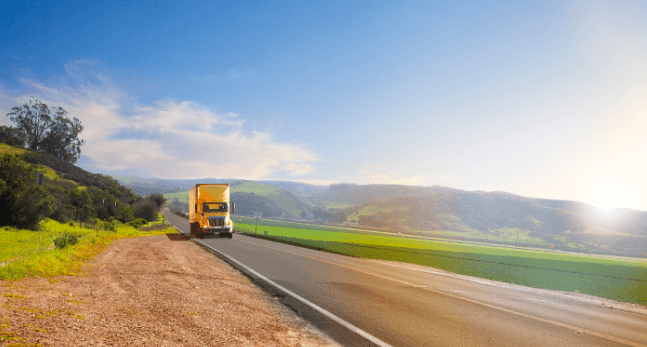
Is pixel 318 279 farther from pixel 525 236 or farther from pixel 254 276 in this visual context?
pixel 525 236

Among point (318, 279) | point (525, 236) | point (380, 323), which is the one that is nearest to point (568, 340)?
point (380, 323)

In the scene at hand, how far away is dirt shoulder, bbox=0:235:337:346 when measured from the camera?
189 inches

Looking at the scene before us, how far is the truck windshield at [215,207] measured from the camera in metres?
32.3

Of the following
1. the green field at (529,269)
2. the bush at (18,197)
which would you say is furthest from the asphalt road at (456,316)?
the bush at (18,197)

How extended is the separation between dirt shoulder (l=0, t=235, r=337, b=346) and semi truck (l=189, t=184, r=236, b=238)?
22429mm

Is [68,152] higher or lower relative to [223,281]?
higher

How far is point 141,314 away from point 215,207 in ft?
89.6

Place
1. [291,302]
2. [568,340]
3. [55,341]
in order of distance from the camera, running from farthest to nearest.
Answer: [291,302] → [568,340] → [55,341]

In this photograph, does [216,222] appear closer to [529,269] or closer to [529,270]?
[529,270]

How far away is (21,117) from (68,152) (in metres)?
14.0

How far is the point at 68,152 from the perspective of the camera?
94688mm

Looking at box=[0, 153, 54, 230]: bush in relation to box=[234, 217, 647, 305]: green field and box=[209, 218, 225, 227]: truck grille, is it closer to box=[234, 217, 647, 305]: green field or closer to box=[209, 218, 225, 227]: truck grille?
box=[209, 218, 225, 227]: truck grille

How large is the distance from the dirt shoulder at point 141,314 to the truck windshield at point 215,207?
74.1 feet

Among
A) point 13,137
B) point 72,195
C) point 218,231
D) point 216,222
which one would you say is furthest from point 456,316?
point 13,137
